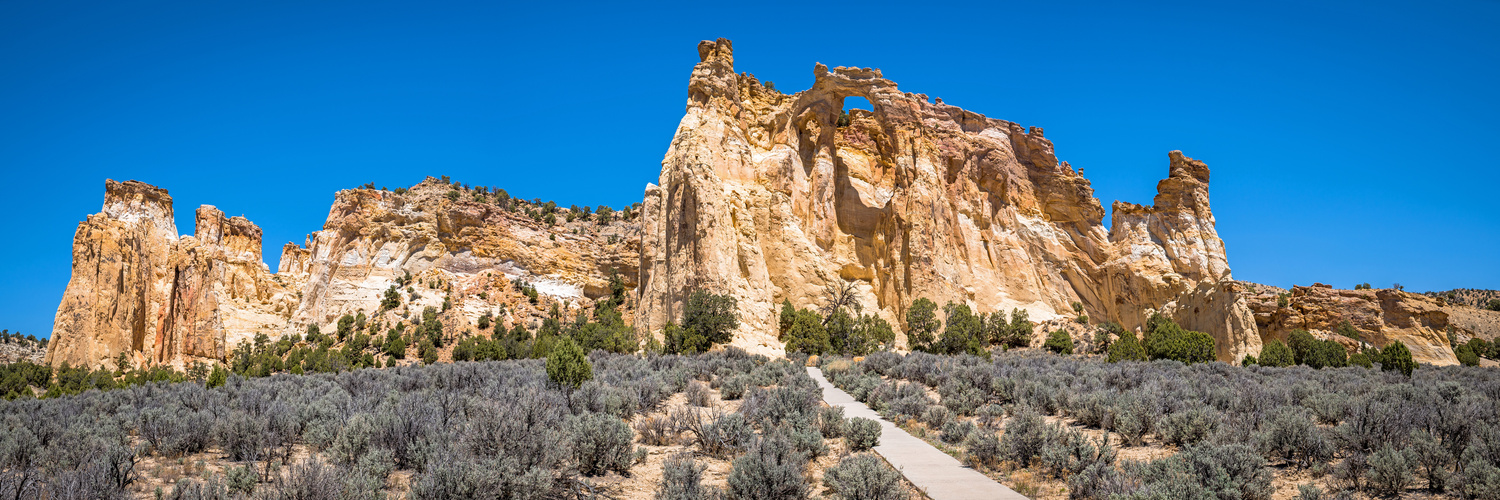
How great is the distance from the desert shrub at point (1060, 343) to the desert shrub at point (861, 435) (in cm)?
2927

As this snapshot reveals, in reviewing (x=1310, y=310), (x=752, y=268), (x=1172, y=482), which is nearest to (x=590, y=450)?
(x=1172, y=482)

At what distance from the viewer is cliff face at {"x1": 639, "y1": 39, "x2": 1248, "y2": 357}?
4159 cm

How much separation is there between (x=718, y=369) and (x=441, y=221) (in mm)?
35382

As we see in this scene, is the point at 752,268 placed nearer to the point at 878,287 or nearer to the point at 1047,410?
the point at 878,287

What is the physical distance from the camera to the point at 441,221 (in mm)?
49781

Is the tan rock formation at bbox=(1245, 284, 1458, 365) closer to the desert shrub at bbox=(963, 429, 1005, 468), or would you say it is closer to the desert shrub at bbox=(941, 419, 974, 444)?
the desert shrub at bbox=(941, 419, 974, 444)

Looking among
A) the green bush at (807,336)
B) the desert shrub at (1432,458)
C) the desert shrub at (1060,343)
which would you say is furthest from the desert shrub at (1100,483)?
the desert shrub at (1060,343)

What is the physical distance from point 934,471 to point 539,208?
5484cm

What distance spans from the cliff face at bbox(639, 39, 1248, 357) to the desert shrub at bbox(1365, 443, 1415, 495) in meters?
30.3

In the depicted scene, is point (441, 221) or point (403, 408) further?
point (441, 221)

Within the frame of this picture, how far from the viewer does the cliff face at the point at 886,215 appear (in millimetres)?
41594

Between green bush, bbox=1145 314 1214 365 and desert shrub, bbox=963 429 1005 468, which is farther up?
green bush, bbox=1145 314 1214 365

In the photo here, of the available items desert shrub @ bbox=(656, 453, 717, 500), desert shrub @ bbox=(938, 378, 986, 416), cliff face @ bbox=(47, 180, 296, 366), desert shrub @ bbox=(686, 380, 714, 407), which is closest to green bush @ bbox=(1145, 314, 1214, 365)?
desert shrub @ bbox=(938, 378, 986, 416)

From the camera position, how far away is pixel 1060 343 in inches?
1468
